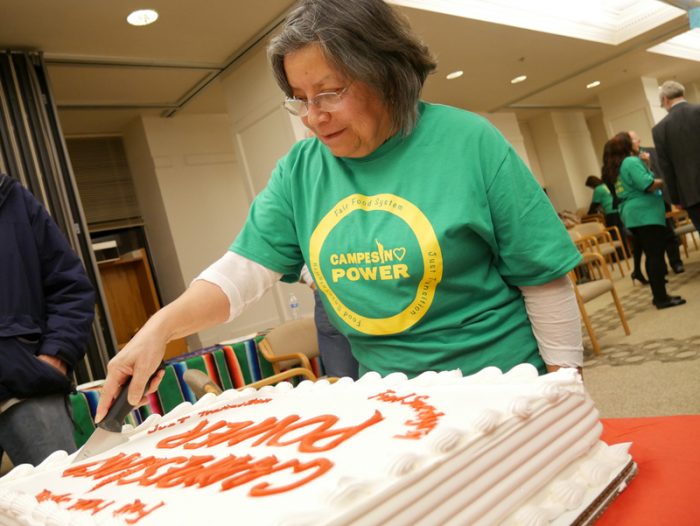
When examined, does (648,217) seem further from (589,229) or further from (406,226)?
(406,226)

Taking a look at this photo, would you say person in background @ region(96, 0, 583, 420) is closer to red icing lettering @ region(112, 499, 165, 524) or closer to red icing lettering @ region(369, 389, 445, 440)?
red icing lettering @ region(369, 389, 445, 440)

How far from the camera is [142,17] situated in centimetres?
483

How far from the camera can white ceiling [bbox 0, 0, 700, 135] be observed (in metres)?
4.79

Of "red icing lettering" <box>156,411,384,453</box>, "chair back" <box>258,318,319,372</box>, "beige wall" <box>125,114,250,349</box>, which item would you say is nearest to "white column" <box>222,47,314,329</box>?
"beige wall" <box>125,114,250,349</box>

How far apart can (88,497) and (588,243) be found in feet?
24.8

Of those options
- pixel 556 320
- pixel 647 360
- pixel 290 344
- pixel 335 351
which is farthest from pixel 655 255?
pixel 556 320

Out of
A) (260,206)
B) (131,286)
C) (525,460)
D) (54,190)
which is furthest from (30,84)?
(525,460)

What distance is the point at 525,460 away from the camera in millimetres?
614

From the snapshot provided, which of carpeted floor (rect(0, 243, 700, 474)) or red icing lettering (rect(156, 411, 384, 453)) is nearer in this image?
red icing lettering (rect(156, 411, 384, 453))

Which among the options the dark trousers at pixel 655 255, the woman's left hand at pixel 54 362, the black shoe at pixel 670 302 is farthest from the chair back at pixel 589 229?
the woman's left hand at pixel 54 362

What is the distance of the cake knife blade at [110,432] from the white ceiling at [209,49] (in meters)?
4.29

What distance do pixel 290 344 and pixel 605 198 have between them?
26.1 feet

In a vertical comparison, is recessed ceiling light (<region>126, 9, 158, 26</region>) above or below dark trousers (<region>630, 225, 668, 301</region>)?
above

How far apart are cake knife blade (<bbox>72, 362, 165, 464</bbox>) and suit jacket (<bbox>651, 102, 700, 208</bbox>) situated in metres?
4.86
